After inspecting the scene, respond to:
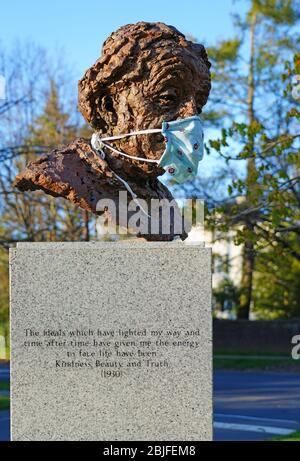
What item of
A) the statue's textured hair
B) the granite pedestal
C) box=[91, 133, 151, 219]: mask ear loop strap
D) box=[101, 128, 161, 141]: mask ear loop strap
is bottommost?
the granite pedestal

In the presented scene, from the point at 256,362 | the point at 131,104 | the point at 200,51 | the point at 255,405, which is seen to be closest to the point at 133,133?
the point at 131,104

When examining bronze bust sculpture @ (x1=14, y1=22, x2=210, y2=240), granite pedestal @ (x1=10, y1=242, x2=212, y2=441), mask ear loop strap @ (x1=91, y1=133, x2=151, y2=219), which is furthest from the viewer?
mask ear loop strap @ (x1=91, y1=133, x2=151, y2=219)

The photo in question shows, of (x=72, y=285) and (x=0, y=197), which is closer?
(x=72, y=285)

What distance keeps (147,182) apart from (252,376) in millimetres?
14417

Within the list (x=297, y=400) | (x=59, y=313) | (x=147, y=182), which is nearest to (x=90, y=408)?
(x=59, y=313)

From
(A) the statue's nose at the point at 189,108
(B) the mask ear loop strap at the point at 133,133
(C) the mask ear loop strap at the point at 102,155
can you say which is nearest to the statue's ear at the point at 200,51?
(A) the statue's nose at the point at 189,108

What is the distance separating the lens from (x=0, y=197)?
21.4 metres

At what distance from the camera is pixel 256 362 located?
71.9ft

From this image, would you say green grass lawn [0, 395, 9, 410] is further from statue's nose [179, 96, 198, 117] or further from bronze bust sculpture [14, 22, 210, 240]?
statue's nose [179, 96, 198, 117]

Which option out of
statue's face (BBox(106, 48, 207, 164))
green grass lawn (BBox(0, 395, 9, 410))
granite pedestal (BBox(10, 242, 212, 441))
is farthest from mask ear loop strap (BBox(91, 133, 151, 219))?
green grass lawn (BBox(0, 395, 9, 410))

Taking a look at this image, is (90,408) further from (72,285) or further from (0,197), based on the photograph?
(0,197)

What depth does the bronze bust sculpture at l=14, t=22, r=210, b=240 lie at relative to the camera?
5570 mm

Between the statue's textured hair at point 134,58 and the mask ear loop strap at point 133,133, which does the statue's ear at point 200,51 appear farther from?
the mask ear loop strap at point 133,133

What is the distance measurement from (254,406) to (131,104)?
364 inches
